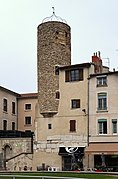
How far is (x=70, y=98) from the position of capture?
54.6 meters

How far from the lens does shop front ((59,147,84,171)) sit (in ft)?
172

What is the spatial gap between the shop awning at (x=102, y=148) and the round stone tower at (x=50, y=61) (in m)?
7.39

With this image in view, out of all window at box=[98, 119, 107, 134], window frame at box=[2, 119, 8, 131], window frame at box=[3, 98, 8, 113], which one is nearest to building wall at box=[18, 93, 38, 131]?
window frame at box=[3, 98, 8, 113]

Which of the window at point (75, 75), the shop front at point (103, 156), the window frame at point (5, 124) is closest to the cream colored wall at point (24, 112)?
the window frame at point (5, 124)

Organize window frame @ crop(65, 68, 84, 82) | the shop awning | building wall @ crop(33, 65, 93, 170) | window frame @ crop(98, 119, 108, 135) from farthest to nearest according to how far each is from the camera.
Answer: window frame @ crop(65, 68, 84, 82)
building wall @ crop(33, 65, 93, 170)
window frame @ crop(98, 119, 108, 135)
the shop awning

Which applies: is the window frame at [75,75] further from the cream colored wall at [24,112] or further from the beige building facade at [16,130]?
the cream colored wall at [24,112]

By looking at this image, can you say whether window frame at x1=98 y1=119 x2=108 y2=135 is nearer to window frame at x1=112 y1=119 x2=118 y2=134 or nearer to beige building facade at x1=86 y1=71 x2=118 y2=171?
beige building facade at x1=86 y1=71 x2=118 y2=171

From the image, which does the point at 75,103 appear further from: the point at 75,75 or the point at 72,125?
the point at 75,75

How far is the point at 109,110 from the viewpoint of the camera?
52.2 meters

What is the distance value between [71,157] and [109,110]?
7.81 m

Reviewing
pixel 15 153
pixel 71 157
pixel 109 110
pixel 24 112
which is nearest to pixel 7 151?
pixel 15 153

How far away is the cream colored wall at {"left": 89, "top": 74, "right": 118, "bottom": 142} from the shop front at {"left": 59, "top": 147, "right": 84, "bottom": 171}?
2360 mm

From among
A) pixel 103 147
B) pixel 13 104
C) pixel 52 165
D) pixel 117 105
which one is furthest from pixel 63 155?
pixel 13 104

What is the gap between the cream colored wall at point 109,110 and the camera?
51741 millimetres
